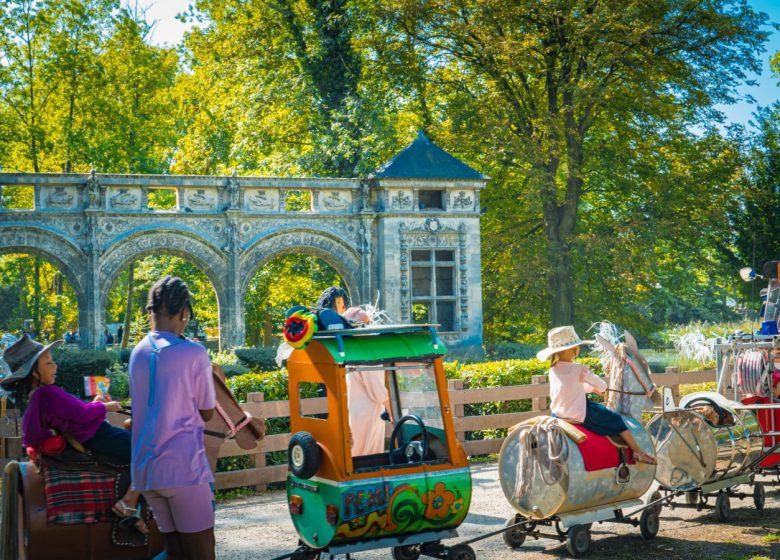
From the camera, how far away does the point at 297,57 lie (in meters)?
27.7

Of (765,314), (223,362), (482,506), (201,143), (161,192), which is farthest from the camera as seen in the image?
(161,192)

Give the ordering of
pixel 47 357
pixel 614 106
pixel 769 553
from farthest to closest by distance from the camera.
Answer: pixel 614 106 → pixel 769 553 → pixel 47 357

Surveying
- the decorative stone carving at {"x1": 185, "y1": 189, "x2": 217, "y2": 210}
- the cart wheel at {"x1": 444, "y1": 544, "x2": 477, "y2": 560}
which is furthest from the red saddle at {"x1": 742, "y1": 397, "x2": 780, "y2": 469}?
the decorative stone carving at {"x1": 185, "y1": 189, "x2": 217, "y2": 210}

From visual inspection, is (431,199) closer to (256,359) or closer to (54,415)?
(256,359)

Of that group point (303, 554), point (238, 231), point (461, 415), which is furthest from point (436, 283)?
point (303, 554)

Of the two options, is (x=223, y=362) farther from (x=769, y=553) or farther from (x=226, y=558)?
(x=769, y=553)

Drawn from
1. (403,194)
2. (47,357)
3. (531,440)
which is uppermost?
(403,194)

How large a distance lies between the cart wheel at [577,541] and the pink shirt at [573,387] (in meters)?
0.85

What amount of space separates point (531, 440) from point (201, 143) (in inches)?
939

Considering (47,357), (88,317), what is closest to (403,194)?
Answer: (88,317)

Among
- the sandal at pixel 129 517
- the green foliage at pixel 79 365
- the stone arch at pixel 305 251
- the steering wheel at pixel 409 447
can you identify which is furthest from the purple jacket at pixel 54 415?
the stone arch at pixel 305 251

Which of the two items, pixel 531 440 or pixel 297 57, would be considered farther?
pixel 297 57

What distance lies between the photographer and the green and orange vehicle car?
659 centimetres

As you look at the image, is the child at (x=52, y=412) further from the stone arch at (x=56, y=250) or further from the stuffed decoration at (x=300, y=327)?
the stone arch at (x=56, y=250)
